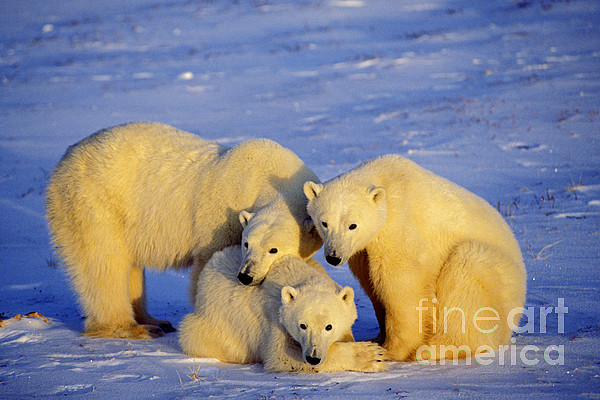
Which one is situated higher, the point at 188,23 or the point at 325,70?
the point at 188,23

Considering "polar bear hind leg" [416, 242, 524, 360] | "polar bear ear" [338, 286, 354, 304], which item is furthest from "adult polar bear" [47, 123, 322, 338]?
"polar bear hind leg" [416, 242, 524, 360]

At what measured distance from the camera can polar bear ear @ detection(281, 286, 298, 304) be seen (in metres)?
4.91

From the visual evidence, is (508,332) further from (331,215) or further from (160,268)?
(160,268)

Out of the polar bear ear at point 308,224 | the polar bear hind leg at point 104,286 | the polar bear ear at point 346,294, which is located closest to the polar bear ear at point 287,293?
the polar bear ear at point 346,294

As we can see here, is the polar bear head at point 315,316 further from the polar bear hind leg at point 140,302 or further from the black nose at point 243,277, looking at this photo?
the polar bear hind leg at point 140,302

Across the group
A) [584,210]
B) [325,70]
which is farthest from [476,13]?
[584,210]

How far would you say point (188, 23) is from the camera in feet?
113

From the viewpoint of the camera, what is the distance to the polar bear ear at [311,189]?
527 cm

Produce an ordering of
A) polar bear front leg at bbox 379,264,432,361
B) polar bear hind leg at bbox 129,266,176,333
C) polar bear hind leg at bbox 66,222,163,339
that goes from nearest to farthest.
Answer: polar bear front leg at bbox 379,264,432,361 → polar bear hind leg at bbox 66,222,163,339 → polar bear hind leg at bbox 129,266,176,333

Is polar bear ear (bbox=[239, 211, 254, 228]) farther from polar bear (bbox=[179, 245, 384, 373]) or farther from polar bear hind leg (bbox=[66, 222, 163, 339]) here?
polar bear hind leg (bbox=[66, 222, 163, 339])

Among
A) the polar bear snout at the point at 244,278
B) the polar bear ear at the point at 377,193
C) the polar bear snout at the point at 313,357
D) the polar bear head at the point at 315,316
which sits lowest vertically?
the polar bear snout at the point at 313,357

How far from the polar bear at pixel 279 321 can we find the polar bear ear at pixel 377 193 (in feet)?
2.55

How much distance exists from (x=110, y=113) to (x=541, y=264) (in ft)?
49.3

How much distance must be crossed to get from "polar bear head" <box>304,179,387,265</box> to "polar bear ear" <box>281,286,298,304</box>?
38 centimetres
